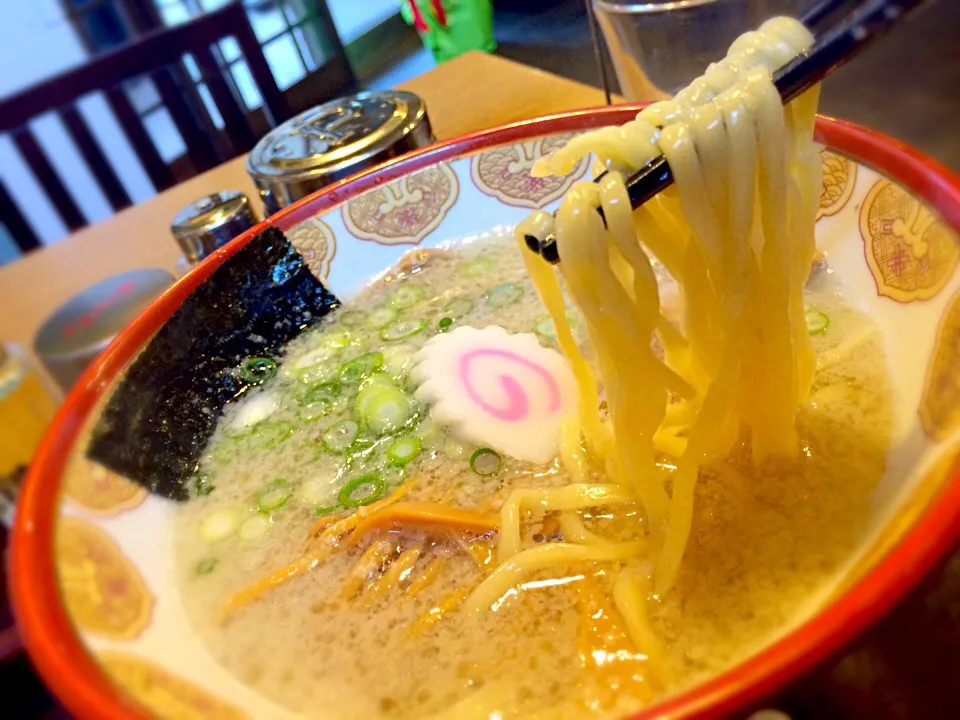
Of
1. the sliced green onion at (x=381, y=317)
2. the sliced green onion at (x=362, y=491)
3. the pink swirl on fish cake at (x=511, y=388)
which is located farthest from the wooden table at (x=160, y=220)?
the sliced green onion at (x=362, y=491)

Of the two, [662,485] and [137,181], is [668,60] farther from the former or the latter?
[137,181]

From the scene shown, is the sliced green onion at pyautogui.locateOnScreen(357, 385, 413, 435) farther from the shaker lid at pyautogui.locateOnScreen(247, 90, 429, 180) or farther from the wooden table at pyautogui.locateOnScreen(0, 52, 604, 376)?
the wooden table at pyautogui.locateOnScreen(0, 52, 604, 376)

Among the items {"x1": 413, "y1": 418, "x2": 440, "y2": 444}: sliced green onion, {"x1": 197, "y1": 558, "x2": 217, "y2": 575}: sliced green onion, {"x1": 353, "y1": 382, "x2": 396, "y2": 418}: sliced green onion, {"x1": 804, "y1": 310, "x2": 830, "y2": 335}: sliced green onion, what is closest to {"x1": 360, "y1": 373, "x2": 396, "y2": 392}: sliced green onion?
{"x1": 353, "y1": 382, "x2": 396, "y2": 418}: sliced green onion

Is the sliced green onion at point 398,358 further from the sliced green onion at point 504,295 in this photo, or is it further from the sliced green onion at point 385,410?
the sliced green onion at point 504,295

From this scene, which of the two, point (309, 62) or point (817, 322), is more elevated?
point (817, 322)

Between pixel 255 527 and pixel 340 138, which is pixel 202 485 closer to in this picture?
pixel 255 527

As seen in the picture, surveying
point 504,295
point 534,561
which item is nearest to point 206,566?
point 534,561

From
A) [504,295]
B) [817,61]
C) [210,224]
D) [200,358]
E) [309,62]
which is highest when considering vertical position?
[817,61]
